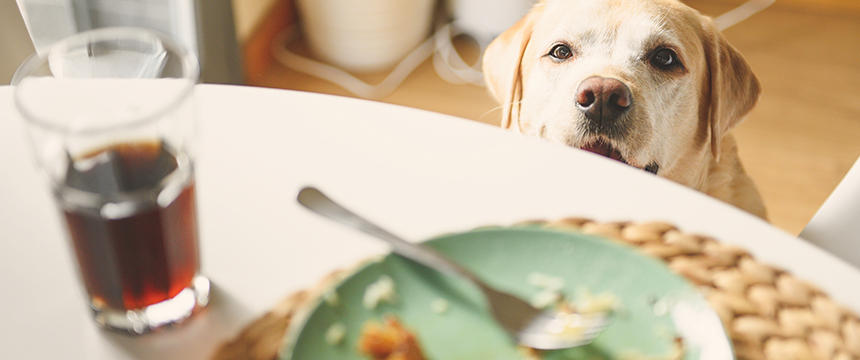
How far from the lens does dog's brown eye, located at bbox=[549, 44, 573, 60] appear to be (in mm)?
1354

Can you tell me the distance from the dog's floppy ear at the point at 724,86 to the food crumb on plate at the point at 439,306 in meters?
0.86

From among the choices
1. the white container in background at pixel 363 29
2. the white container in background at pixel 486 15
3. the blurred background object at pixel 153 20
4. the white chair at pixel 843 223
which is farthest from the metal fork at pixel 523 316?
the white container in background at pixel 486 15

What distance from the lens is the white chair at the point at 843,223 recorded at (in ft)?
2.96

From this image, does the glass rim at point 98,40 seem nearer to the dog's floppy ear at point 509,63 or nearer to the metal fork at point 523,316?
the metal fork at point 523,316

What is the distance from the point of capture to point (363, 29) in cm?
242

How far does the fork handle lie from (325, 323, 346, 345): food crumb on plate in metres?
0.09

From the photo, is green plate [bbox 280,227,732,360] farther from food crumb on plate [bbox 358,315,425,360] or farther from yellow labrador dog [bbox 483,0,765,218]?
yellow labrador dog [bbox 483,0,765,218]

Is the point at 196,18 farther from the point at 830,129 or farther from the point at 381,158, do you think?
the point at 830,129

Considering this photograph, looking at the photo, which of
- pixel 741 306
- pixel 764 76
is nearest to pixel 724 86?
pixel 741 306

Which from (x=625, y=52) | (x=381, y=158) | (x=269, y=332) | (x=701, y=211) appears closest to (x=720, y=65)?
(x=625, y=52)

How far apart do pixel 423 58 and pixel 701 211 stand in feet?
6.32

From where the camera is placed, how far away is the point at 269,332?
0.63 metres

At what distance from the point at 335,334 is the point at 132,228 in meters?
0.17

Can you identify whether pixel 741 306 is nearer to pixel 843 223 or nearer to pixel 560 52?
pixel 843 223
